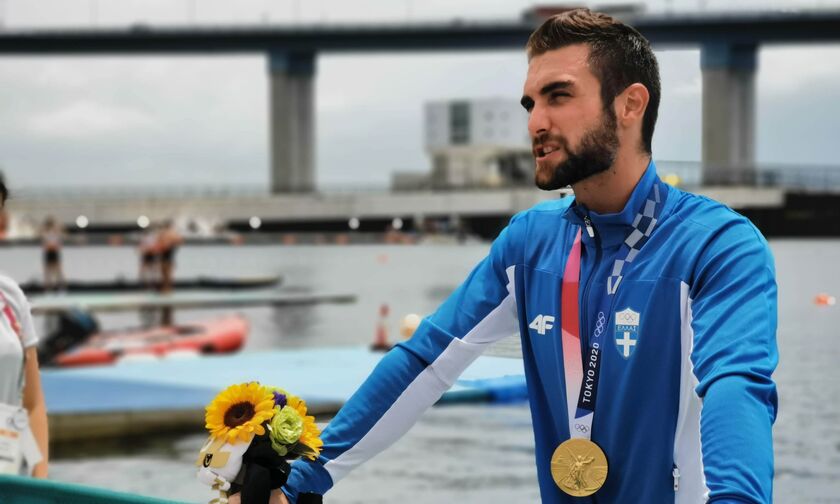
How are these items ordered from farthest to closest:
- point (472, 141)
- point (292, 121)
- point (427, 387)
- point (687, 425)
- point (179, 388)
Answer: point (472, 141), point (292, 121), point (179, 388), point (427, 387), point (687, 425)

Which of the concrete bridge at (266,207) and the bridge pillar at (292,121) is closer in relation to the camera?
the concrete bridge at (266,207)

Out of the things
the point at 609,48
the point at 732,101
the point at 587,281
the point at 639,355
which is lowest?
the point at 639,355

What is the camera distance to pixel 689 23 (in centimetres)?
8494

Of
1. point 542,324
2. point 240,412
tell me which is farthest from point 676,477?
point 240,412

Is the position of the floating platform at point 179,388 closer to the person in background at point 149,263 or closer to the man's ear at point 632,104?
the man's ear at point 632,104

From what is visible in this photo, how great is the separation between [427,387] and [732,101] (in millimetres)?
90892

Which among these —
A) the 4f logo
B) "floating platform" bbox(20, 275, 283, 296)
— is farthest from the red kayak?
the 4f logo

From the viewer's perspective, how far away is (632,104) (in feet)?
6.79

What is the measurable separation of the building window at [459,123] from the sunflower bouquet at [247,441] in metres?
113

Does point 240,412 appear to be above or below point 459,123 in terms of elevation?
below

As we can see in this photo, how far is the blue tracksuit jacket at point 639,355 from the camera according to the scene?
1.80 meters

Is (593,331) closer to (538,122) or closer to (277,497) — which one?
(538,122)

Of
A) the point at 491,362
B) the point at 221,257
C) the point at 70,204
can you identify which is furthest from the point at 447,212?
the point at 491,362

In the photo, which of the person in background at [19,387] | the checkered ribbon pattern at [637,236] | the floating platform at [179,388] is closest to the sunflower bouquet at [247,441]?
the checkered ribbon pattern at [637,236]
